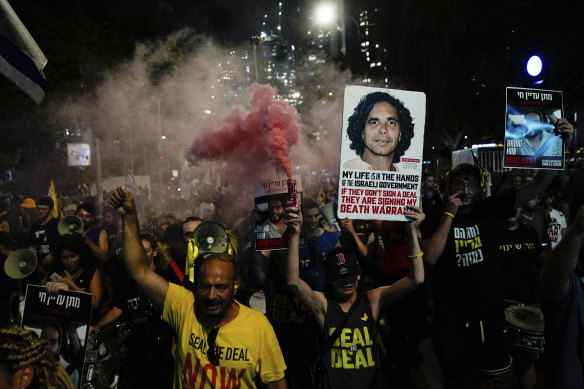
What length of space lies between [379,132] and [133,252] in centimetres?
205

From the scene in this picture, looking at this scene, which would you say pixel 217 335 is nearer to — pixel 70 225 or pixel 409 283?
pixel 409 283

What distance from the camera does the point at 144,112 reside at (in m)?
23.7

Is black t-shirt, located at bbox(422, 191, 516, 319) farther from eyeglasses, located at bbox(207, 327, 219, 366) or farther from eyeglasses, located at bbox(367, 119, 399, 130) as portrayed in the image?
eyeglasses, located at bbox(207, 327, 219, 366)

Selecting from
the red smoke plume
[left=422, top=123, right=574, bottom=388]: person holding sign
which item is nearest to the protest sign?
[left=422, top=123, right=574, bottom=388]: person holding sign

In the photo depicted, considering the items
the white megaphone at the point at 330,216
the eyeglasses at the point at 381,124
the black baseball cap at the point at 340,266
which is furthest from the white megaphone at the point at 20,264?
the eyeglasses at the point at 381,124

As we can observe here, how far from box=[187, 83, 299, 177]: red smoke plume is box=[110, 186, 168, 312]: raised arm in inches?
230

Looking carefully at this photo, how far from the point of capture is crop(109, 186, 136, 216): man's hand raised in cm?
301

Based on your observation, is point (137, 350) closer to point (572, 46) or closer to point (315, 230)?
point (315, 230)

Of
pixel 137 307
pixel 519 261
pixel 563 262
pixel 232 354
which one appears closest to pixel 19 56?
pixel 232 354

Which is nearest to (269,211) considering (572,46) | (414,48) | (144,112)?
(414,48)

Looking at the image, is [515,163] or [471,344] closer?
[471,344]

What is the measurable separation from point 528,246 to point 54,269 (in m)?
5.13

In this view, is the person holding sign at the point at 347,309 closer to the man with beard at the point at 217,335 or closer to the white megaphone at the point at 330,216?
the man with beard at the point at 217,335

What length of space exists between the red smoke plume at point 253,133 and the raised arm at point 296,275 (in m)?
5.41
